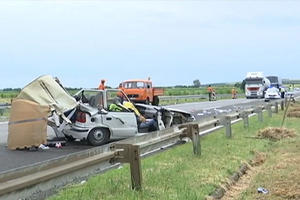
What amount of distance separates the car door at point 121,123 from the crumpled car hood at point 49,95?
1229mm

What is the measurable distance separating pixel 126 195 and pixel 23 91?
6939mm

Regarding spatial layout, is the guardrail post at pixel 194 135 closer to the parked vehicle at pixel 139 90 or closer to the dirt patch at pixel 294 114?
the dirt patch at pixel 294 114

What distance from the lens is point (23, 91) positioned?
1270cm

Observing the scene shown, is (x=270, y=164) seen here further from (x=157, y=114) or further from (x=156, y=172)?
(x=157, y=114)

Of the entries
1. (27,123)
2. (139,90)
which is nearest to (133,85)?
(139,90)

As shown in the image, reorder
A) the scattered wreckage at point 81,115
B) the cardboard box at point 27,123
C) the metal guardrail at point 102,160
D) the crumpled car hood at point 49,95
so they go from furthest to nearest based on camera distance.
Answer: the crumpled car hood at point 49,95 → the scattered wreckage at point 81,115 → the cardboard box at point 27,123 → the metal guardrail at point 102,160

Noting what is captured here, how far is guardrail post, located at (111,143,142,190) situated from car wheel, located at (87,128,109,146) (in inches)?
270

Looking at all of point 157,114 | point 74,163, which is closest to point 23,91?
point 157,114

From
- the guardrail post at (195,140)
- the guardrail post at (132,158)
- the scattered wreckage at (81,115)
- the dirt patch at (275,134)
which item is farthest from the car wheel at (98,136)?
the guardrail post at (132,158)

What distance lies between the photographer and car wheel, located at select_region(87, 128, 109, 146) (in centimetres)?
1366

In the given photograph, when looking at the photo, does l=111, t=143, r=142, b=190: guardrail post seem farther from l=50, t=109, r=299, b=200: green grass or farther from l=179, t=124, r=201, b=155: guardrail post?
l=179, t=124, r=201, b=155: guardrail post

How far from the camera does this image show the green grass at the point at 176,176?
6824mm

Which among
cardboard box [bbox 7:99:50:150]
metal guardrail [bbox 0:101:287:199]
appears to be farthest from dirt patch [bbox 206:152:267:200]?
cardboard box [bbox 7:99:50:150]

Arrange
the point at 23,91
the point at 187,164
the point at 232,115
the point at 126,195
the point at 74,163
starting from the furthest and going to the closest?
the point at 232,115 → the point at 23,91 → the point at 187,164 → the point at 126,195 → the point at 74,163
